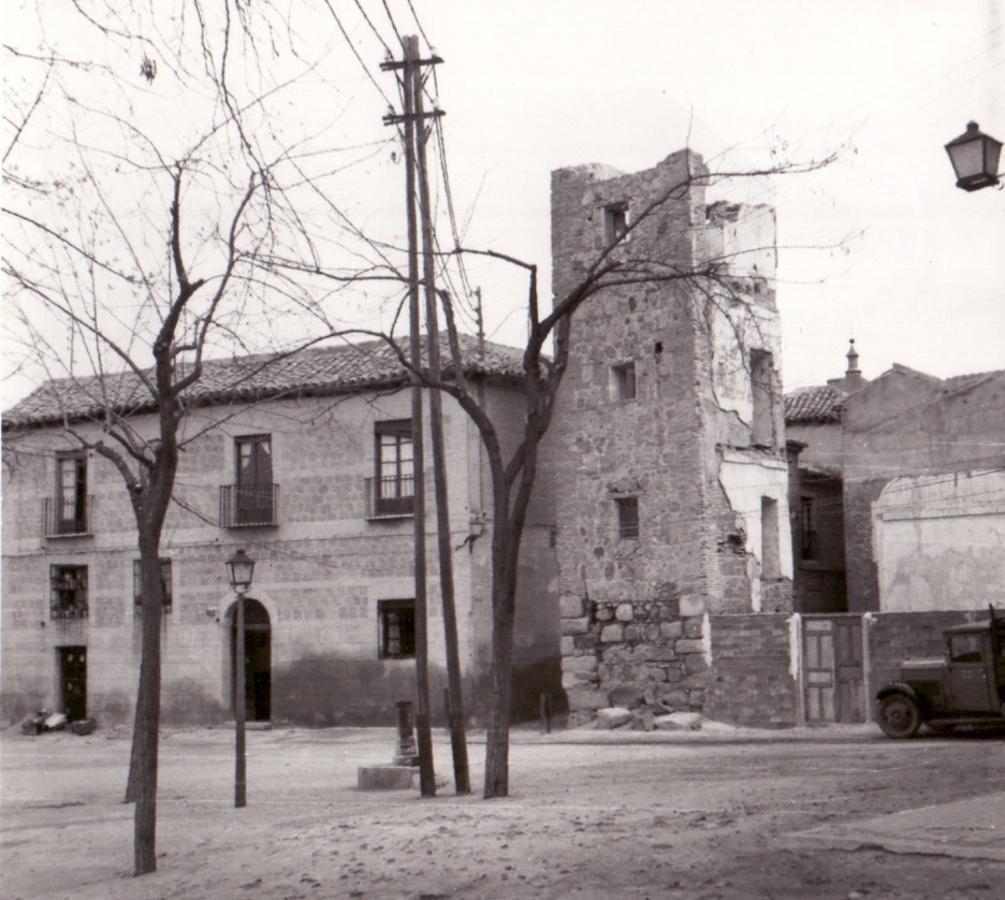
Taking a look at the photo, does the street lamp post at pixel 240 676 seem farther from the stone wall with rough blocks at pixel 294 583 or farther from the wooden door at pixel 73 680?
the wooden door at pixel 73 680

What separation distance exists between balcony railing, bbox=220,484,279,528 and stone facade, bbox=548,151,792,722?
5.99 meters

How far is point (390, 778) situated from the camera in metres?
16.7

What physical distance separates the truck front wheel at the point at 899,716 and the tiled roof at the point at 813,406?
14483 mm

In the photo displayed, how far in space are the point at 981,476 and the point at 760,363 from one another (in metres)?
5.93

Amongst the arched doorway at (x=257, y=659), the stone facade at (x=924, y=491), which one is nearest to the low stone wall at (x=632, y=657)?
the arched doorway at (x=257, y=659)

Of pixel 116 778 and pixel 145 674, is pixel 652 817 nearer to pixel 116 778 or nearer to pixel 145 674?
pixel 145 674

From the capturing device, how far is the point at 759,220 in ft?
87.4

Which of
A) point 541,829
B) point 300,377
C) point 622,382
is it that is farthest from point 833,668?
point 541,829

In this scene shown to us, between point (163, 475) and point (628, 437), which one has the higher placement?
point (628, 437)

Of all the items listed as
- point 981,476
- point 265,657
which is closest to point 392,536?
point 265,657

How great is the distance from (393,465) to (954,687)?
12.0 metres

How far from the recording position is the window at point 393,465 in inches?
1094

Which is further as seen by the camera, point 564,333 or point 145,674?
point 564,333

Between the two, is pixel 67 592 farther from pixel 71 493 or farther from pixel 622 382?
pixel 622 382
